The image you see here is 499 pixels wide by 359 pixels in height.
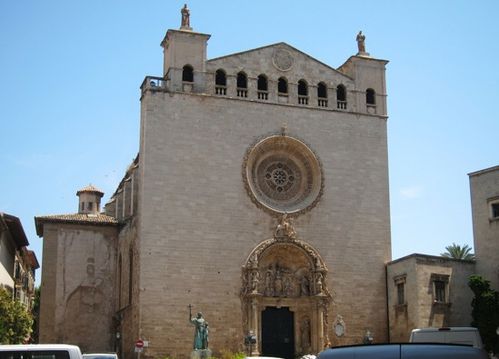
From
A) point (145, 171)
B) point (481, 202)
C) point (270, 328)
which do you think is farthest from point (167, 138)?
point (481, 202)

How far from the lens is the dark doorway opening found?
1296 inches

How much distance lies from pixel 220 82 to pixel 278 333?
11.2 metres

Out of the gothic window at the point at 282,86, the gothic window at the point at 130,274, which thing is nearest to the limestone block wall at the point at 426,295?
the gothic window at the point at 282,86

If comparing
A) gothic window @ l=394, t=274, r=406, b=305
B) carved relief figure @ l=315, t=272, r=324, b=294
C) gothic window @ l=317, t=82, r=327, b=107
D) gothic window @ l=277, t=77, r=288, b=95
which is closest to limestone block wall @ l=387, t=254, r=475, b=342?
gothic window @ l=394, t=274, r=406, b=305

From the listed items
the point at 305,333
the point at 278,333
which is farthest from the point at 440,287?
the point at 278,333

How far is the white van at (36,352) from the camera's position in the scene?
487 inches

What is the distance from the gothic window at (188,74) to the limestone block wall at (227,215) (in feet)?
3.10

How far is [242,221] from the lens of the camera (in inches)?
1308

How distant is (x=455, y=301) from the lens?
3316 centimetres

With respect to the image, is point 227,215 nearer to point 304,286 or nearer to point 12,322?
point 304,286

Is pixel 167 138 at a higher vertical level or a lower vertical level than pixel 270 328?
higher

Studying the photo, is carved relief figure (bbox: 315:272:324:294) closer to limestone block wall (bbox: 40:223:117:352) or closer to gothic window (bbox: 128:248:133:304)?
gothic window (bbox: 128:248:133:304)

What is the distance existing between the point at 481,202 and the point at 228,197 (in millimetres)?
11066

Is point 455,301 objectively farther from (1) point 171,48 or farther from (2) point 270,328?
(1) point 171,48
